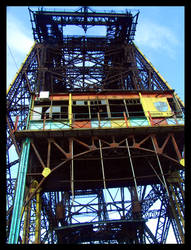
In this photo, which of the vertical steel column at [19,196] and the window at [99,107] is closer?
the vertical steel column at [19,196]

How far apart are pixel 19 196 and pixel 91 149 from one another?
5320 millimetres

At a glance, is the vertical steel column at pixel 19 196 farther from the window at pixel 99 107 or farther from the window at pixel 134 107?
the window at pixel 134 107

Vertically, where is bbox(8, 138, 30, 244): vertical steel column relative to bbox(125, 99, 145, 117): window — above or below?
below

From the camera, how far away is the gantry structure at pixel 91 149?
16.0 m

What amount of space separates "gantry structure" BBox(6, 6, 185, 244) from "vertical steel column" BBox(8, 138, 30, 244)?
55 mm

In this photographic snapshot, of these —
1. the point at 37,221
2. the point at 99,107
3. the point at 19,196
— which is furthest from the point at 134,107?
the point at 37,221

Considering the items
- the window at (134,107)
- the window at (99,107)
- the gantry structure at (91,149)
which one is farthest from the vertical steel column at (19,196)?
the window at (134,107)

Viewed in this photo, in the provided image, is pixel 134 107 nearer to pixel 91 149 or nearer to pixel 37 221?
pixel 91 149

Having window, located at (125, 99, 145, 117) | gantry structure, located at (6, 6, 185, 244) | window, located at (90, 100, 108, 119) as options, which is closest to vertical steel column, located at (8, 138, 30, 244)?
gantry structure, located at (6, 6, 185, 244)

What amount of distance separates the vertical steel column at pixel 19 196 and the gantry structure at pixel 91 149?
55 millimetres

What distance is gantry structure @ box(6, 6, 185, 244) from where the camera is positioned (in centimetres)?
1600

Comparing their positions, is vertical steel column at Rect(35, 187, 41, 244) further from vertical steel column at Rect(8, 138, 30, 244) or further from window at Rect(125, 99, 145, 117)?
window at Rect(125, 99, 145, 117)
